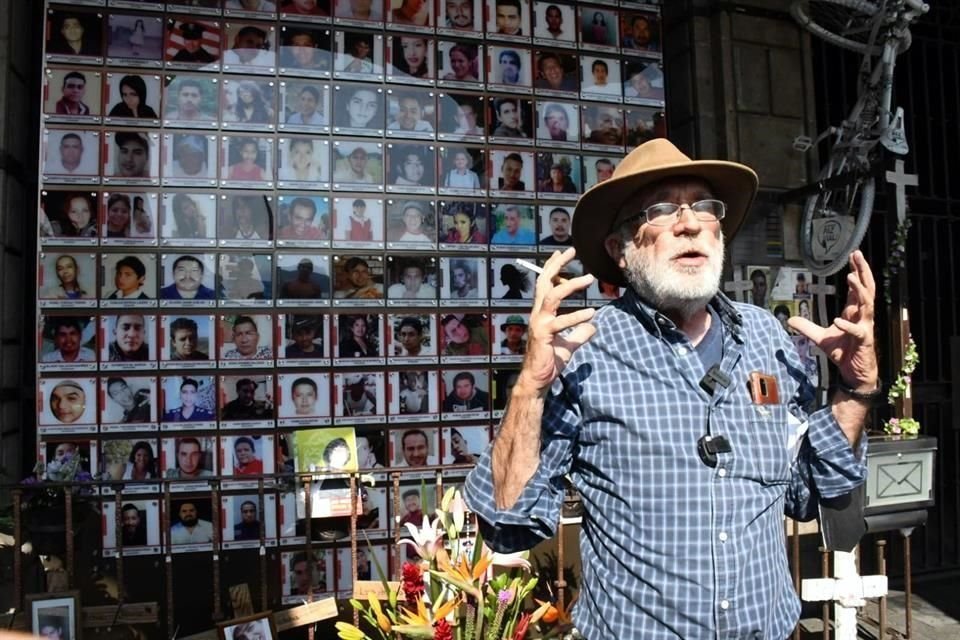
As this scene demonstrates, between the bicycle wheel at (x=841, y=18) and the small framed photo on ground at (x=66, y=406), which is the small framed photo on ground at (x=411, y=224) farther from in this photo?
the bicycle wheel at (x=841, y=18)

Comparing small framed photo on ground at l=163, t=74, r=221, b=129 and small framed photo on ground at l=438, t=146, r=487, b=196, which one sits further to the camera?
small framed photo on ground at l=438, t=146, r=487, b=196

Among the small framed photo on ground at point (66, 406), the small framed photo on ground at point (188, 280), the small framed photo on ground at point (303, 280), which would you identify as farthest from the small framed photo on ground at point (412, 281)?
the small framed photo on ground at point (66, 406)

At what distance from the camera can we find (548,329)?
1627 millimetres

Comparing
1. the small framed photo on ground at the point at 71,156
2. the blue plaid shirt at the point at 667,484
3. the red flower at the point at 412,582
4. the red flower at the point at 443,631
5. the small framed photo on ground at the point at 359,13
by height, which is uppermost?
the small framed photo on ground at the point at 359,13

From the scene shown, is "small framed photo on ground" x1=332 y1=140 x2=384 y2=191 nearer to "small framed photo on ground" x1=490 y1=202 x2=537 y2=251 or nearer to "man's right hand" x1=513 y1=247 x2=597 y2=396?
"small framed photo on ground" x1=490 y1=202 x2=537 y2=251

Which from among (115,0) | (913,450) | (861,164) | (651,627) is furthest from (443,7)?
(651,627)

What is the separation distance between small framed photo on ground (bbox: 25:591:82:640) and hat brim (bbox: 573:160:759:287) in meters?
2.90

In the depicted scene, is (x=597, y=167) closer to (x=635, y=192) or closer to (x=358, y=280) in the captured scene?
(x=358, y=280)

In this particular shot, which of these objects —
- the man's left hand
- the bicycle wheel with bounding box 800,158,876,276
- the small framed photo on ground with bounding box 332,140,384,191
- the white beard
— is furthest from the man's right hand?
the bicycle wheel with bounding box 800,158,876,276

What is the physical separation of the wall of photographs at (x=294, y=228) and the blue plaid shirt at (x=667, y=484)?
2.64 m

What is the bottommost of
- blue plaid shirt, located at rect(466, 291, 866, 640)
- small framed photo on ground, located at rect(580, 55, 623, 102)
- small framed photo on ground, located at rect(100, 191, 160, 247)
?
blue plaid shirt, located at rect(466, 291, 866, 640)

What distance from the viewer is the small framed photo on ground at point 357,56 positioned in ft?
15.9

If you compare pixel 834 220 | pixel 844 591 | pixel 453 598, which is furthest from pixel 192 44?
pixel 844 591

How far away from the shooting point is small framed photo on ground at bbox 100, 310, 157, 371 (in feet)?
14.5
